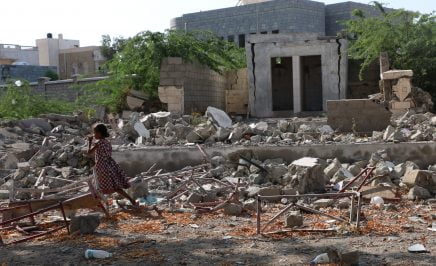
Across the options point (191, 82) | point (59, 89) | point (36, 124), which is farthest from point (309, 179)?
point (59, 89)

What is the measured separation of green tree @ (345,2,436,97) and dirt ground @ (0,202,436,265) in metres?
11.9

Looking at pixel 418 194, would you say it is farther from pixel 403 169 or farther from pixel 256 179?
pixel 256 179

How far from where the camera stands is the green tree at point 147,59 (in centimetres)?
1648

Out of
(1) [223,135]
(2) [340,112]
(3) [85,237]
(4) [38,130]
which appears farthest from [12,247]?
(4) [38,130]

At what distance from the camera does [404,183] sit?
7.43m

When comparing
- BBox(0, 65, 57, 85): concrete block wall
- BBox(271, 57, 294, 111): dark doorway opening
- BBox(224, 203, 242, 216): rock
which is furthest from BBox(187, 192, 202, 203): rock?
BBox(0, 65, 57, 85): concrete block wall

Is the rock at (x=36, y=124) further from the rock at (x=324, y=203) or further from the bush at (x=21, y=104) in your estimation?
the rock at (x=324, y=203)

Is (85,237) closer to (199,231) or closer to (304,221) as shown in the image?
(199,231)

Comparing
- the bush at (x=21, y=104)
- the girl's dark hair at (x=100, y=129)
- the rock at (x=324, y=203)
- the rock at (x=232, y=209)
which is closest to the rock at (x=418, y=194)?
the rock at (x=324, y=203)

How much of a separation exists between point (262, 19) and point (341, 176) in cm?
2544

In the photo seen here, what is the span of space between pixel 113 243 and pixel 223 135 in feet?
18.7

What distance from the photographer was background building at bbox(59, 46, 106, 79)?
148 ft

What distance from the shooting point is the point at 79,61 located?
153 ft

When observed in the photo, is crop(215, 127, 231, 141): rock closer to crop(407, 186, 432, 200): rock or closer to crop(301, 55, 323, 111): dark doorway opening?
crop(407, 186, 432, 200): rock
